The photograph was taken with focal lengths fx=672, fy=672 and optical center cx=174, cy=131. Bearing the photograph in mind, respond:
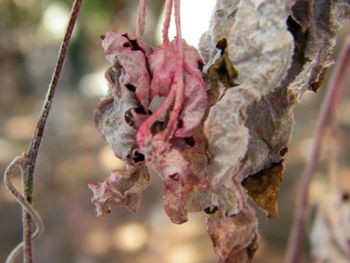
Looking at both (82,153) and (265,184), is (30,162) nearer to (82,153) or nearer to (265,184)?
(265,184)

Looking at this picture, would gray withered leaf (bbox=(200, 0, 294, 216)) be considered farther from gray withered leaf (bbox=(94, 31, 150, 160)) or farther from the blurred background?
the blurred background

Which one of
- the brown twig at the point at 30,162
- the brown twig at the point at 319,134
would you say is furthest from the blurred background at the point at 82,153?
the brown twig at the point at 30,162

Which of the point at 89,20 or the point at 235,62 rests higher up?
the point at 89,20

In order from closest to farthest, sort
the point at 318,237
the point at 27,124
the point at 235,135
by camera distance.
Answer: the point at 235,135 < the point at 318,237 < the point at 27,124

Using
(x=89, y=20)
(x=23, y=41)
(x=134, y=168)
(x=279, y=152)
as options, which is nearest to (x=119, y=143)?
(x=134, y=168)

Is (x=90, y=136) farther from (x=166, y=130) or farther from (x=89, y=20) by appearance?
(x=166, y=130)

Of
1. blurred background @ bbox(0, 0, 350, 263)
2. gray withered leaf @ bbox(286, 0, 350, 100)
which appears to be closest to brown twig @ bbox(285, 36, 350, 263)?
gray withered leaf @ bbox(286, 0, 350, 100)
